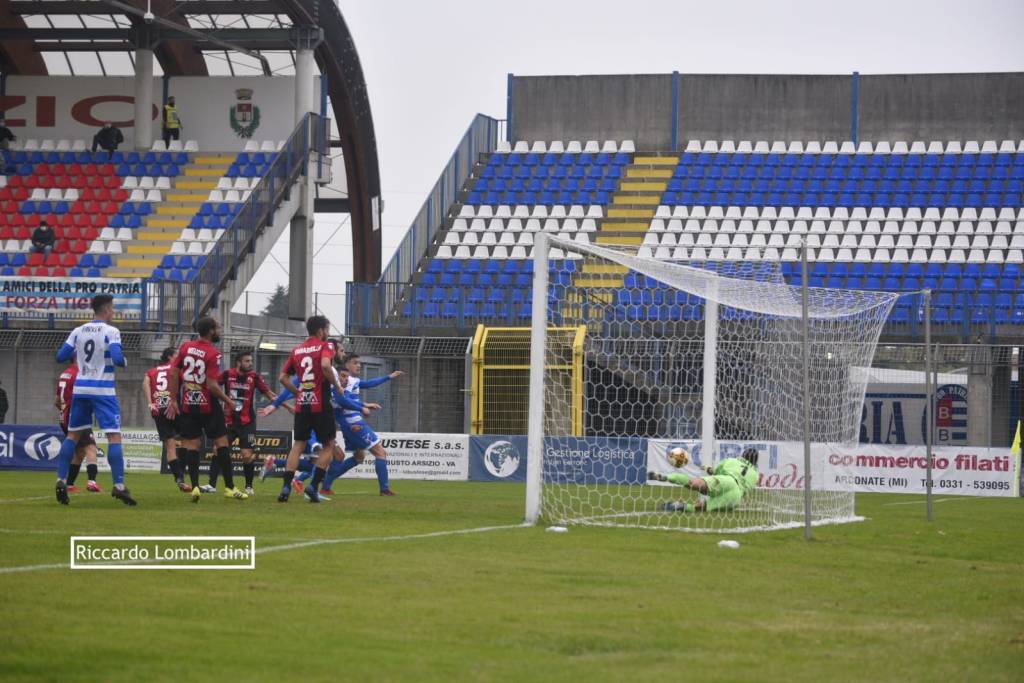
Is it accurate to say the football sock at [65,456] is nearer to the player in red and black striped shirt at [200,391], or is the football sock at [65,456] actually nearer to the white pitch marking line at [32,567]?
the player in red and black striped shirt at [200,391]

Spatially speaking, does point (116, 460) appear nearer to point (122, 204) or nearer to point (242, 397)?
point (242, 397)

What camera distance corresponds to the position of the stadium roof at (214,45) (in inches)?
1506

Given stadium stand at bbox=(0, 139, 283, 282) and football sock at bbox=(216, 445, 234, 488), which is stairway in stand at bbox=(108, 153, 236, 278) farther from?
football sock at bbox=(216, 445, 234, 488)

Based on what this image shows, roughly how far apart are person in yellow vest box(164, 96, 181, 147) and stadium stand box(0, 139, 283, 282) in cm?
30

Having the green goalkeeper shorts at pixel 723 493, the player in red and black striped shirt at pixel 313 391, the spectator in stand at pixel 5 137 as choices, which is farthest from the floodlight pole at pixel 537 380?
the spectator in stand at pixel 5 137

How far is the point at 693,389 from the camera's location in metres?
22.8

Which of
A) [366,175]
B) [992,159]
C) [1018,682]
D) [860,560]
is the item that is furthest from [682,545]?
[366,175]

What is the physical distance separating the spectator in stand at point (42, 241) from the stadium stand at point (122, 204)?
194mm

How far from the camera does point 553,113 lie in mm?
41812

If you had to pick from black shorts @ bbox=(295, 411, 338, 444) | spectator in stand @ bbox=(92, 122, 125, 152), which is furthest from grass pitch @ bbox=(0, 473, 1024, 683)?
spectator in stand @ bbox=(92, 122, 125, 152)

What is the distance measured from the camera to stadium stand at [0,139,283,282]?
36.4 m

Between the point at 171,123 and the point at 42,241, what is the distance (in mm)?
6139

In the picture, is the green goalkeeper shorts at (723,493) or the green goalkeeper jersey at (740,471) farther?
the green goalkeeper jersey at (740,471)

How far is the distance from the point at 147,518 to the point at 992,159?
98.7 ft
